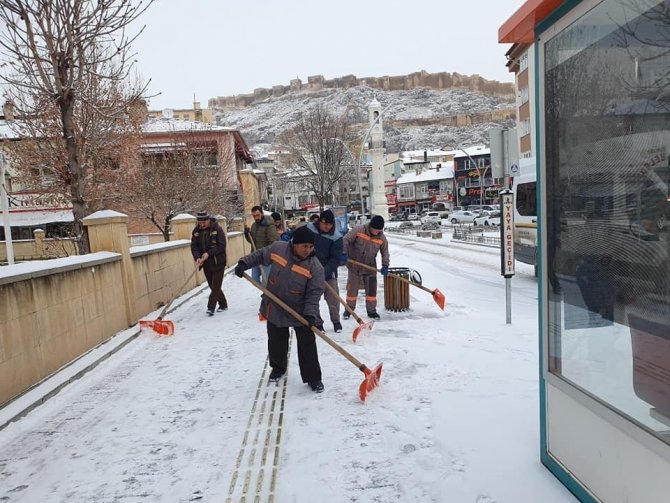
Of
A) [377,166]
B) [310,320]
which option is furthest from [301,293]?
[377,166]

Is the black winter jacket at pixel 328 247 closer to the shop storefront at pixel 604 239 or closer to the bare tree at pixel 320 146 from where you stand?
the shop storefront at pixel 604 239

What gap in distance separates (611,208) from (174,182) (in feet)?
64.1

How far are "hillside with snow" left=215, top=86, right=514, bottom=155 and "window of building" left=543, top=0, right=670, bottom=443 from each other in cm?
13014

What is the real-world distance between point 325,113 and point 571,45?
79.0 feet

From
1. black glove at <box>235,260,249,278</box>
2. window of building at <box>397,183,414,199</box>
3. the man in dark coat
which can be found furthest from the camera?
window of building at <box>397,183,414,199</box>

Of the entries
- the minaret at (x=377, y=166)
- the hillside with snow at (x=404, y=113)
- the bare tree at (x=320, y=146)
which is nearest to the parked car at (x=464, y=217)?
the minaret at (x=377, y=166)

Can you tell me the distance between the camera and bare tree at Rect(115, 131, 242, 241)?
1923cm

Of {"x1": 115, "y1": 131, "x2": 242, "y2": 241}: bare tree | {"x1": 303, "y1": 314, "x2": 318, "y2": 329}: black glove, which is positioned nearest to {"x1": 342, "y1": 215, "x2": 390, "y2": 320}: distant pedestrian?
{"x1": 303, "y1": 314, "x2": 318, "y2": 329}: black glove

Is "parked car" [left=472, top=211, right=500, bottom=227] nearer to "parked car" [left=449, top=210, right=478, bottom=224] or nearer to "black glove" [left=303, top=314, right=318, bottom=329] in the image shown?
"parked car" [left=449, top=210, right=478, bottom=224]

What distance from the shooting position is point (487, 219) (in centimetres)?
3800

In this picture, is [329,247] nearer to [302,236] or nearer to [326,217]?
[326,217]

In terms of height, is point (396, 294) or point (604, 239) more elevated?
point (604, 239)

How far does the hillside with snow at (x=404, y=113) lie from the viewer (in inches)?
5551

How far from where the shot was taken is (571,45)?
245 centimetres
